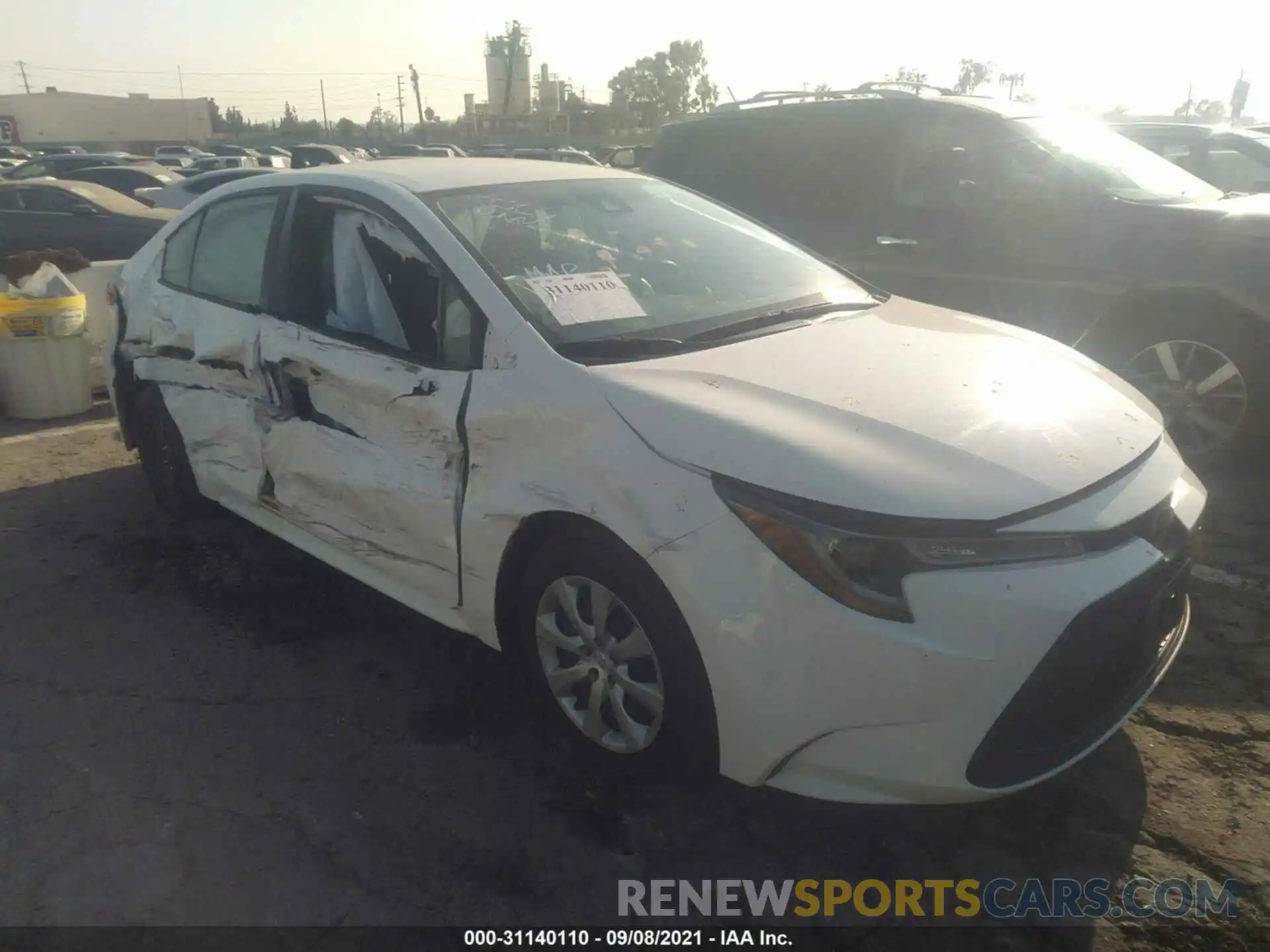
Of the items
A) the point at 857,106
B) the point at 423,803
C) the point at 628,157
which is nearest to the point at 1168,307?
the point at 857,106

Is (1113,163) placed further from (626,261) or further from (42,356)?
(42,356)

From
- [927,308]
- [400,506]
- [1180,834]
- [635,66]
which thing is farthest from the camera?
[635,66]

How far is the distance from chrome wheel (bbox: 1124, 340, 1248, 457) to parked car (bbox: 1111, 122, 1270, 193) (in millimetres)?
4566

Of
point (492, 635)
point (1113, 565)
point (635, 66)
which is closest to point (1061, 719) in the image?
point (1113, 565)

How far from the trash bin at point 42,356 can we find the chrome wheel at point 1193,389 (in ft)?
21.2

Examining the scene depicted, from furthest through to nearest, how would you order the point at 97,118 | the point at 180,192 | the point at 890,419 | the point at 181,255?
1. the point at 97,118
2. the point at 180,192
3. the point at 181,255
4. the point at 890,419

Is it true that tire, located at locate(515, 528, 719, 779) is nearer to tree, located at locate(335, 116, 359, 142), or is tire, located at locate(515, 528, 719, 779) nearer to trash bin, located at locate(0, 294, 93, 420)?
trash bin, located at locate(0, 294, 93, 420)

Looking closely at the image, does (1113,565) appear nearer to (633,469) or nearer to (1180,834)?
(1180,834)

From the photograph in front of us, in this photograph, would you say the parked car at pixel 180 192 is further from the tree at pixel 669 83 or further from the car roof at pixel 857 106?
the tree at pixel 669 83

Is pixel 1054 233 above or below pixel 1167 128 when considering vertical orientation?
below

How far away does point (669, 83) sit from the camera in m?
80.9

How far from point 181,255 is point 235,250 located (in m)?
0.56

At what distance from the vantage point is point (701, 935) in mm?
2238

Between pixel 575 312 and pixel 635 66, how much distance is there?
281 ft
